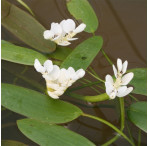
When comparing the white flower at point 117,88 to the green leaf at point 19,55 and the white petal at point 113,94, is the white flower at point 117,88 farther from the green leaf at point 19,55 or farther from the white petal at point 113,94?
the green leaf at point 19,55

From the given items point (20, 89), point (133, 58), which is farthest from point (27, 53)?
point (133, 58)

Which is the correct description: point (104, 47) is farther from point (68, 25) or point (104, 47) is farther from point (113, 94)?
point (113, 94)

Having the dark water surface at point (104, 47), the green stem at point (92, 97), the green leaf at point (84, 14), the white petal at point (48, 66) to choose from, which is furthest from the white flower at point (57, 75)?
the green leaf at point (84, 14)

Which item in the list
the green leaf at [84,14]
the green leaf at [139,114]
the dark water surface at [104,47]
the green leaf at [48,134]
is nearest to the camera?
the green leaf at [48,134]

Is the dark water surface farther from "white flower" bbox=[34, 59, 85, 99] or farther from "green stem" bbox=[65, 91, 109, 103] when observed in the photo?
"white flower" bbox=[34, 59, 85, 99]

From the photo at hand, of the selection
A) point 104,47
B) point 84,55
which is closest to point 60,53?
point 84,55

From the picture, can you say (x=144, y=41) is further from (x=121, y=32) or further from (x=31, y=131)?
(x=31, y=131)

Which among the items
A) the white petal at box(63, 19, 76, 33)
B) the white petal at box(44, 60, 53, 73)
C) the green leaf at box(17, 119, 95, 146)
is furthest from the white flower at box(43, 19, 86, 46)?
the green leaf at box(17, 119, 95, 146)
